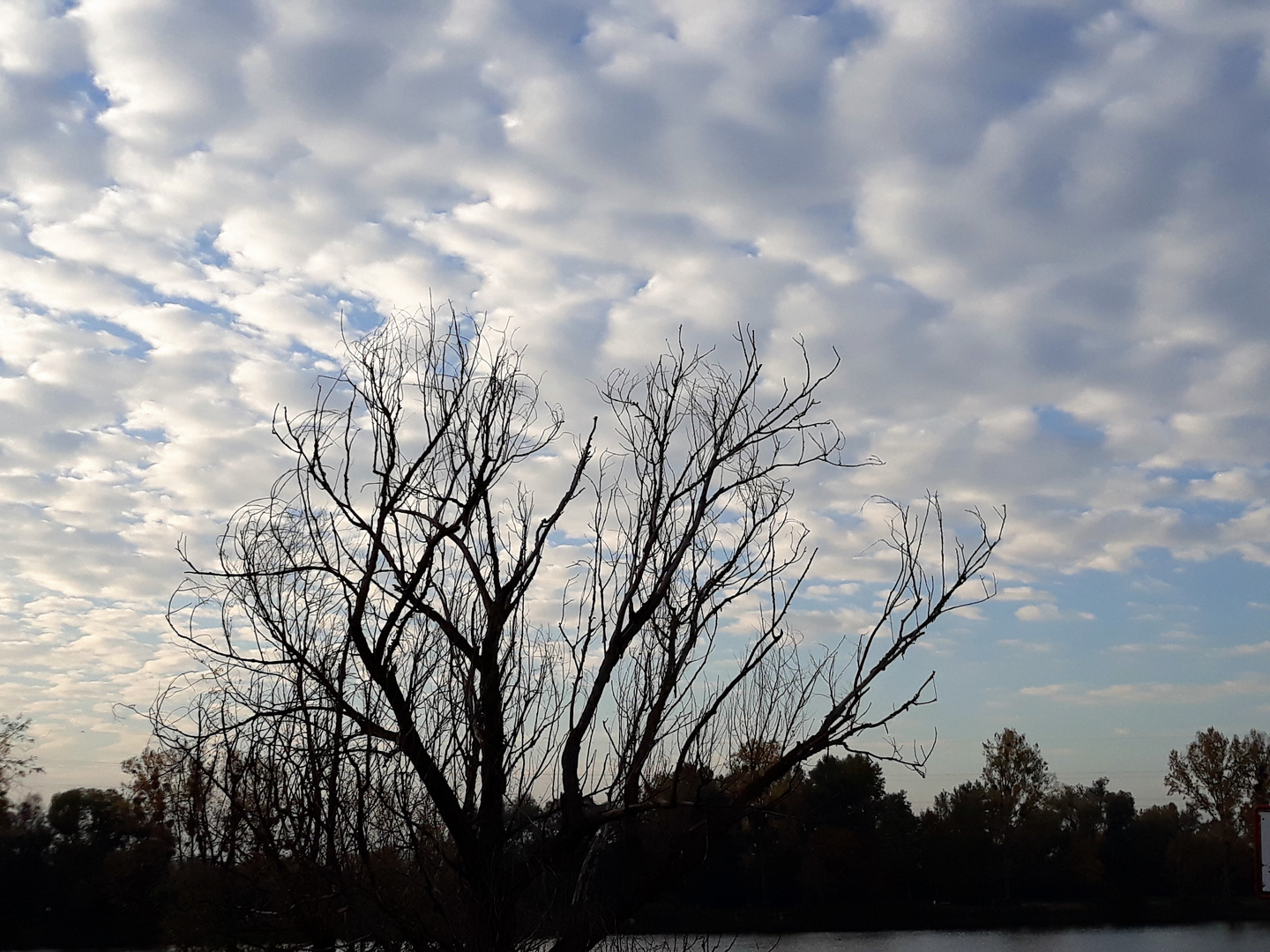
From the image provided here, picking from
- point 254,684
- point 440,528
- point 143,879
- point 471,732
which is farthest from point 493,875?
point 143,879

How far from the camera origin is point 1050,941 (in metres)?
45.9

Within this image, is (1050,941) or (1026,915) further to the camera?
(1026,915)

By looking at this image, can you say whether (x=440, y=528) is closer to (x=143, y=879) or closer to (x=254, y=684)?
(x=254, y=684)

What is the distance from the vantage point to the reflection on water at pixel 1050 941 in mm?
41000

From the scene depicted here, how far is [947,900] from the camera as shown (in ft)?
Result: 180

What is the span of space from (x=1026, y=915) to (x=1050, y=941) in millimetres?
10743

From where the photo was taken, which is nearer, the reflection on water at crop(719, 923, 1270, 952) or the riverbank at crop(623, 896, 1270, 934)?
the reflection on water at crop(719, 923, 1270, 952)

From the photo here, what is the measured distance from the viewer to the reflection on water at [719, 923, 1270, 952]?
41.0m

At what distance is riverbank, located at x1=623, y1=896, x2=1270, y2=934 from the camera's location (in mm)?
51413

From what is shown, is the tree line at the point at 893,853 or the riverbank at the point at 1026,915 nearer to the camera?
the tree line at the point at 893,853

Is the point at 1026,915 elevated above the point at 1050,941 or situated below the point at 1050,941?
below

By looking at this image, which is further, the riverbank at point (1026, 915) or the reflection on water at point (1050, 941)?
the riverbank at point (1026, 915)

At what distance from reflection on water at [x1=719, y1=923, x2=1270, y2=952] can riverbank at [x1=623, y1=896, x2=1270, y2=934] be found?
3.22 feet

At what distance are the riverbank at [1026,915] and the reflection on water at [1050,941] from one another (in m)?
0.98
